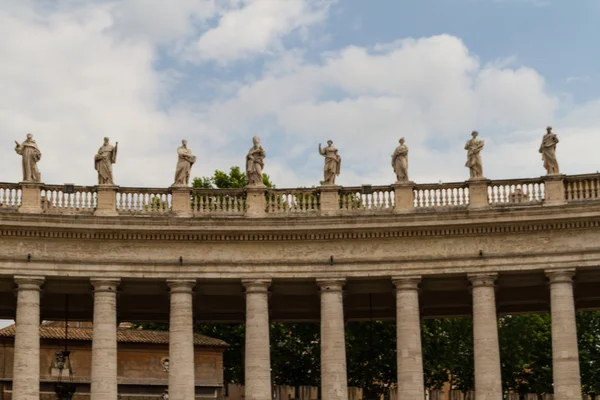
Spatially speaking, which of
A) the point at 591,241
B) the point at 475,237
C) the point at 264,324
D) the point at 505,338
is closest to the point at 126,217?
the point at 264,324

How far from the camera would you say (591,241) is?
58.2 metres

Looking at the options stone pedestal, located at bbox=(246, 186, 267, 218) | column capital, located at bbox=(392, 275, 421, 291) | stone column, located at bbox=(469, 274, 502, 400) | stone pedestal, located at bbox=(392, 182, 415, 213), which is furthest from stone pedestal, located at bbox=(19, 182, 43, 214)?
stone column, located at bbox=(469, 274, 502, 400)

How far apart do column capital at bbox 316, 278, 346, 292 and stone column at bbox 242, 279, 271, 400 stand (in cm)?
254

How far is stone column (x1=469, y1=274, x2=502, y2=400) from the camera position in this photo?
57906 millimetres

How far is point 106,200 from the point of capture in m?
60.0

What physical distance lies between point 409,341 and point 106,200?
16.0 m

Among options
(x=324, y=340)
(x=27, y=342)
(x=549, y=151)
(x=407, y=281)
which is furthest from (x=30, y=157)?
(x=549, y=151)

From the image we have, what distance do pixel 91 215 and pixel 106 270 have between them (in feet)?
8.95

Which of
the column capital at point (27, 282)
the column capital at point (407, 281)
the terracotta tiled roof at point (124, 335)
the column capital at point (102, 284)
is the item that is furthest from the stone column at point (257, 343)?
the terracotta tiled roof at point (124, 335)

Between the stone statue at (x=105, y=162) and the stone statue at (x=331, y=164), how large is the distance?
10.4 meters

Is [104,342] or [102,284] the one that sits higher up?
[102,284]

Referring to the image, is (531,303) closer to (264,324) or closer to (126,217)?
(264,324)

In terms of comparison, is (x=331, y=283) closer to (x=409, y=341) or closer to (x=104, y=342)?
(x=409, y=341)

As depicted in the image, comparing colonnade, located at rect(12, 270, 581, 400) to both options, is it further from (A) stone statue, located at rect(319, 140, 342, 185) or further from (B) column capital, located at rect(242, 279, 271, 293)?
(A) stone statue, located at rect(319, 140, 342, 185)
